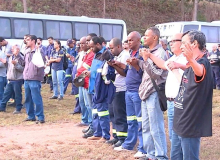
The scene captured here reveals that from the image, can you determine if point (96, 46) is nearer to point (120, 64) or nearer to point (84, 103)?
point (120, 64)

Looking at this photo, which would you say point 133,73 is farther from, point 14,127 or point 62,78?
point 62,78

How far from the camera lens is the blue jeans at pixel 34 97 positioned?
896 cm

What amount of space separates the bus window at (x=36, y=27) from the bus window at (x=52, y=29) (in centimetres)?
39

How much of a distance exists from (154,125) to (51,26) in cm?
1717

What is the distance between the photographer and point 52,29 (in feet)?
71.7

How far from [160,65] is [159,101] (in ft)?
2.12

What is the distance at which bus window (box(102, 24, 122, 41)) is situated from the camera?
2415 centimetres

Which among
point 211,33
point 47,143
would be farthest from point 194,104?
point 211,33

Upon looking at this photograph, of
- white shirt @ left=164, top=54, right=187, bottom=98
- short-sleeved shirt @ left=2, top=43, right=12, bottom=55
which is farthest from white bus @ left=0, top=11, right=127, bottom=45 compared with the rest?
white shirt @ left=164, top=54, right=187, bottom=98

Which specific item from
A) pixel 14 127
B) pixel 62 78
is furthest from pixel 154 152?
pixel 62 78

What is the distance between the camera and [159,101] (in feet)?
17.6

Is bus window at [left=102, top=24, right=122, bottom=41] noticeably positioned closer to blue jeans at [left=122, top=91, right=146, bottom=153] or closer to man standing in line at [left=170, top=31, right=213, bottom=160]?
blue jeans at [left=122, top=91, right=146, bottom=153]

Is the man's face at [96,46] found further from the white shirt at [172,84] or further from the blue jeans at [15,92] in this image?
the blue jeans at [15,92]

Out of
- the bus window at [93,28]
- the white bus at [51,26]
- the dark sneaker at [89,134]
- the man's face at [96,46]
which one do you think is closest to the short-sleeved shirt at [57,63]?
the dark sneaker at [89,134]
